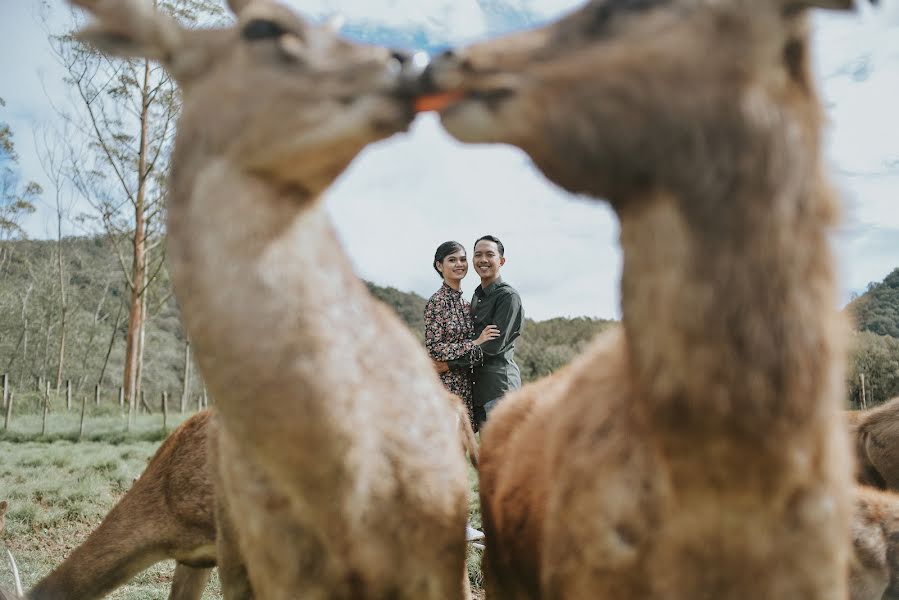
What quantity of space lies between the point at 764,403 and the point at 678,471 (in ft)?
1.11

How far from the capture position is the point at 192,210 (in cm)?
289

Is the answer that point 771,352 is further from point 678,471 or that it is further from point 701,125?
point 701,125

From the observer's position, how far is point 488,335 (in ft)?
22.4

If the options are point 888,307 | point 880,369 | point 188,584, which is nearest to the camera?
point 188,584

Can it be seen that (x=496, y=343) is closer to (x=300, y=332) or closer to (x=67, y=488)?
(x=300, y=332)

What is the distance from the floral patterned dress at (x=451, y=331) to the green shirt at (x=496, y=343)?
11cm

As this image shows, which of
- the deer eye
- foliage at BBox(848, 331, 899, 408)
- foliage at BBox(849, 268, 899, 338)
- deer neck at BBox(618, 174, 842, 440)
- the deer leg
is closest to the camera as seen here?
deer neck at BBox(618, 174, 842, 440)

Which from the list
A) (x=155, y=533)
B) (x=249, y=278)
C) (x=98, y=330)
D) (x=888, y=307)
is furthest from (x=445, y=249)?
(x=98, y=330)

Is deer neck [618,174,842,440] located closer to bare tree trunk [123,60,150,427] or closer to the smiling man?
the smiling man

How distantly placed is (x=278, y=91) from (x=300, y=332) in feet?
3.21

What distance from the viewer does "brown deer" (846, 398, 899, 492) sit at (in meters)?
7.80

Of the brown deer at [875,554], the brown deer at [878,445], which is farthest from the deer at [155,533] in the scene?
the brown deer at [878,445]

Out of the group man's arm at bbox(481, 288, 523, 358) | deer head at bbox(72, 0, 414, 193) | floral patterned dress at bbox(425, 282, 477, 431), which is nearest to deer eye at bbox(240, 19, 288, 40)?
deer head at bbox(72, 0, 414, 193)

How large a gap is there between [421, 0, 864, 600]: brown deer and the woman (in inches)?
168
